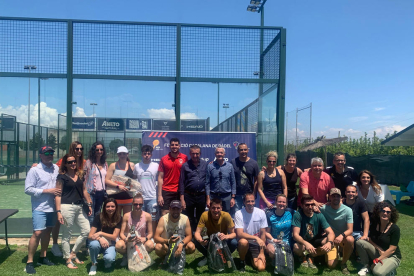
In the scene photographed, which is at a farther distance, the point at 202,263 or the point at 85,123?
the point at 85,123

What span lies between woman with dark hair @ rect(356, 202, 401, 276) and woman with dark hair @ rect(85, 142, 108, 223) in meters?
3.82

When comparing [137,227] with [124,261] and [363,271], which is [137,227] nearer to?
[124,261]

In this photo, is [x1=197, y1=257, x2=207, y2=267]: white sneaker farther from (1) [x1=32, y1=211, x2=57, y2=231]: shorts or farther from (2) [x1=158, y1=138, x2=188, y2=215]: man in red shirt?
(1) [x1=32, y1=211, x2=57, y2=231]: shorts

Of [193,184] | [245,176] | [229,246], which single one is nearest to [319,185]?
[245,176]

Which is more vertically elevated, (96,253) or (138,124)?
(138,124)

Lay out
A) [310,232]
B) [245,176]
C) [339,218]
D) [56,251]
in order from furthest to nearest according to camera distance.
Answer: [245,176] → [56,251] → [339,218] → [310,232]

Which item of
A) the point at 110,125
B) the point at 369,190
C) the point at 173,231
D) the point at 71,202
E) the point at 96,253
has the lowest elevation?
the point at 96,253

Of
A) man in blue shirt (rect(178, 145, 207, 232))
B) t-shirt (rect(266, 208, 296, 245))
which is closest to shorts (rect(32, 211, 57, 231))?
man in blue shirt (rect(178, 145, 207, 232))

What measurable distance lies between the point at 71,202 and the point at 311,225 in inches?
136

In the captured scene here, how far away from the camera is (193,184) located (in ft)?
16.4

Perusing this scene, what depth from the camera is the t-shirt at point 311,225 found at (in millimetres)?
4684

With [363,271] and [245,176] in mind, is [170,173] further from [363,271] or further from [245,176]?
[363,271]

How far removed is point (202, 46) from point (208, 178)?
2.60m

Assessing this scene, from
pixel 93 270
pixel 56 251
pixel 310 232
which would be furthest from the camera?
pixel 56 251
